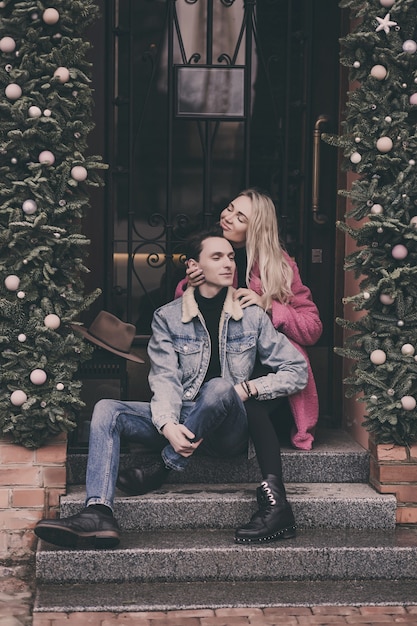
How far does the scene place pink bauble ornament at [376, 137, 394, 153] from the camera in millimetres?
5391

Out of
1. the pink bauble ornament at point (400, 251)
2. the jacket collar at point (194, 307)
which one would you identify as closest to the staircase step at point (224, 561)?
the jacket collar at point (194, 307)

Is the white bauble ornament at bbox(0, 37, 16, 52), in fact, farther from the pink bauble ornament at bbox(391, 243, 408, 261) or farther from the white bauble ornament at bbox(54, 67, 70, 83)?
the pink bauble ornament at bbox(391, 243, 408, 261)

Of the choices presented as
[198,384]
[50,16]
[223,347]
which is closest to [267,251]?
[223,347]

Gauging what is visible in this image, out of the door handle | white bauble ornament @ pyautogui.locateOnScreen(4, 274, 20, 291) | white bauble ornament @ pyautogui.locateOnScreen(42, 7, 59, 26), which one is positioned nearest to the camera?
white bauble ornament @ pyautogui.locateOnScreen(42, 7, 59, 26)

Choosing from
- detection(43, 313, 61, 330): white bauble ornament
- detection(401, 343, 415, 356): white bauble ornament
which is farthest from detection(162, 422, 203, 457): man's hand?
detection(401, 343, 415, 356): white bauble ornament

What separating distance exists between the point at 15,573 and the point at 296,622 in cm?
141

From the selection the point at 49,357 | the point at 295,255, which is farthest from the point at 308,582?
the point at 295,255

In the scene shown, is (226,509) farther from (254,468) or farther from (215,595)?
(215,595)

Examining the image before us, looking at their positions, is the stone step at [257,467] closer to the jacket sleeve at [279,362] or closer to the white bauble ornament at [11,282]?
the jacket sleeve at [279,362]

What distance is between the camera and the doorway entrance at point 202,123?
6211 millimetres

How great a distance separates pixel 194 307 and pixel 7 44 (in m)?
1.57

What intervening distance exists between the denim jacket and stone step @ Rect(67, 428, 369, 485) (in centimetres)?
43

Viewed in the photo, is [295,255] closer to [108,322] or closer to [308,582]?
[108,322]

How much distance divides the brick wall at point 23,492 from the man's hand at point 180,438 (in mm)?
619
